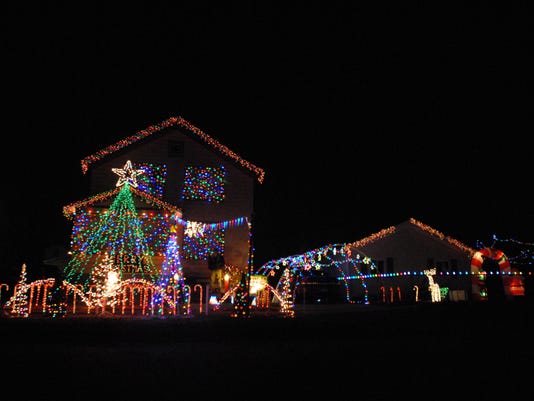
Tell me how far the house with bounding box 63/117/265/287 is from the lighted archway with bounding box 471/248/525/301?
9.28m

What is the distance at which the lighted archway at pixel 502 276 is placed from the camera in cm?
1845

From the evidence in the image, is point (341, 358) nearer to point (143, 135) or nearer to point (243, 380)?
point (243, 380)

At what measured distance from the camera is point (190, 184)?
20344 mm

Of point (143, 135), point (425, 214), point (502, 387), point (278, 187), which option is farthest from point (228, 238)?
point (502, 387)

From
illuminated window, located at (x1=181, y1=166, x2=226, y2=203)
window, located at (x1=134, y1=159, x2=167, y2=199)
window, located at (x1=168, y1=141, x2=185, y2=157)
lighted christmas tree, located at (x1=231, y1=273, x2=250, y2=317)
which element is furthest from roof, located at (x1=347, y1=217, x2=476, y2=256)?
lighted christmas tree, located at (x1=231, y1=273, x2=250, y2=317)

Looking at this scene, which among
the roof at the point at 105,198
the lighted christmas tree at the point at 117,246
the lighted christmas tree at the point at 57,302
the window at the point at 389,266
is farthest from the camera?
the window at the point at 389,266

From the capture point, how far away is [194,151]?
68.1 feet

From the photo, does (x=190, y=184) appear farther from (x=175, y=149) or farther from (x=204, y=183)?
(x=175, y=149)

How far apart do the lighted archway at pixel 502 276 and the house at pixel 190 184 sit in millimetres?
9283

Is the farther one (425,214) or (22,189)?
(425,214)

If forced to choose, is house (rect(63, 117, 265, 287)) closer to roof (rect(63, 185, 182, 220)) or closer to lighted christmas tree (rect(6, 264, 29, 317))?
roof (rect(63, 185, 182, 220))

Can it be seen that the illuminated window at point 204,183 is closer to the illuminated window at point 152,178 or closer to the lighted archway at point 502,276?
the illuminated window at point 152,178

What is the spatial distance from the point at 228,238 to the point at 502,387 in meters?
15.9

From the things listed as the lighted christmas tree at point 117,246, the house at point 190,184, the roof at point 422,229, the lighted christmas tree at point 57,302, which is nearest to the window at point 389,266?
the roof at point 422,229
